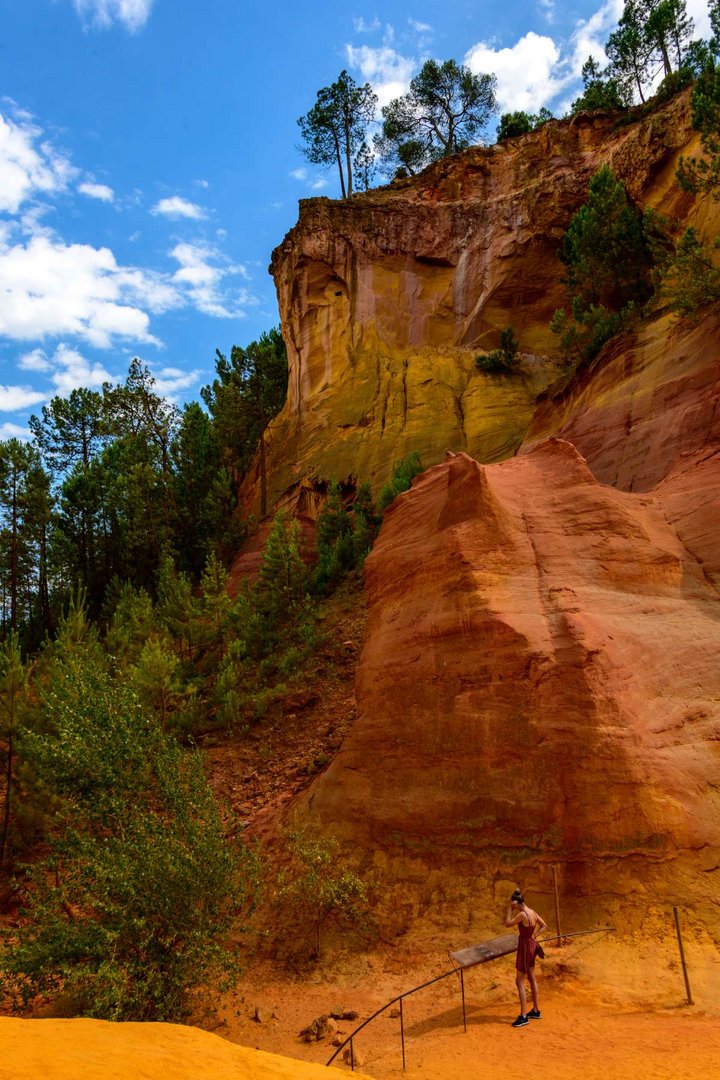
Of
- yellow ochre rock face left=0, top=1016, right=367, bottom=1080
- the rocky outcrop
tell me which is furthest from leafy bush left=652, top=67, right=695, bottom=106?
yellow ochre rock face left=0, top=1016, right=367, bottom=1080

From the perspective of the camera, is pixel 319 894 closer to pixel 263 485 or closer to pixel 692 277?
pixel 692 277

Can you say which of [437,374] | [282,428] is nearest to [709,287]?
[437,374]

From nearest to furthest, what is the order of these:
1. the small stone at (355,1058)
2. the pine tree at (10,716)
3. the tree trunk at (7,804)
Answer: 1. the small stone at (355,1058)
2. the tree trunk at (7,804)
3. the pine tree at (10,716)

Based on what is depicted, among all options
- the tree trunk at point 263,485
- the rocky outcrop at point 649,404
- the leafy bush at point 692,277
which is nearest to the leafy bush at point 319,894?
the rocky outcrop at point 649,404

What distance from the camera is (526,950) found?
8305 mm

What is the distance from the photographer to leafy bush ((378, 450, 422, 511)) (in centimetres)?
2791

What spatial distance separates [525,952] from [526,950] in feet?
0.09

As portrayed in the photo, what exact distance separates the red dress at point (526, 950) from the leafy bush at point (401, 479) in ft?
66.3

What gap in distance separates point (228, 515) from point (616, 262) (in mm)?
22958

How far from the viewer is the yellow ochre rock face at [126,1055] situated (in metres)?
5.52

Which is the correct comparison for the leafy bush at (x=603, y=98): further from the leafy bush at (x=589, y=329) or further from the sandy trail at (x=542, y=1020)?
the sandy trail at (x=542, y=1020)

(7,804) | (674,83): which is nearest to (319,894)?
(7,804)

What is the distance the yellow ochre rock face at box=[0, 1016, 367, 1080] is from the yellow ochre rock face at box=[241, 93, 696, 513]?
26191mm

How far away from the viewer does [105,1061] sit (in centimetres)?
Answer: 581
